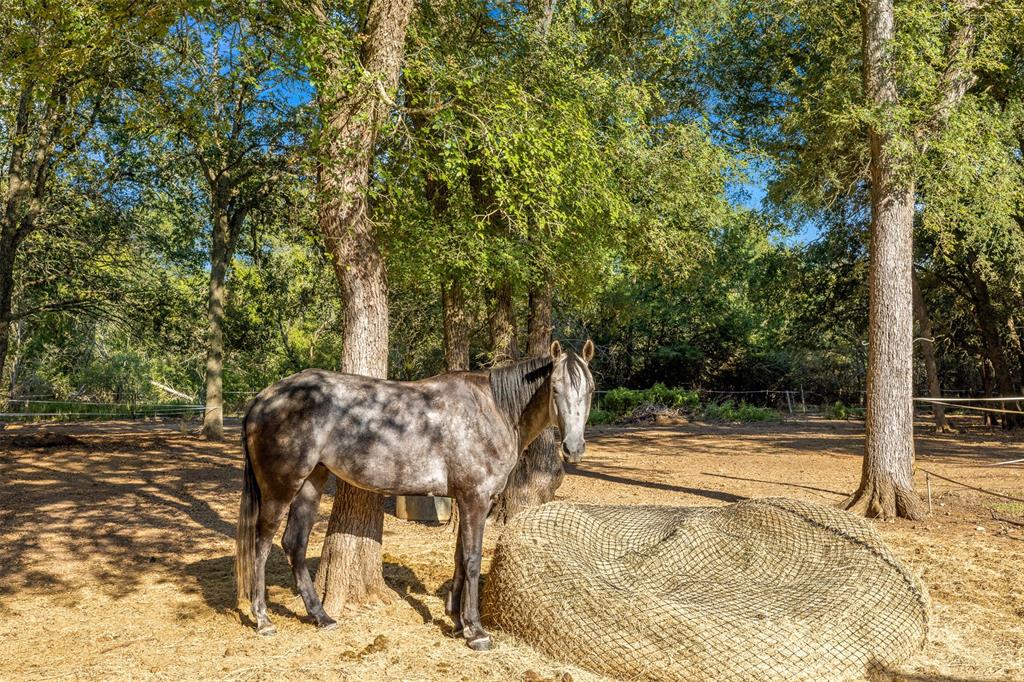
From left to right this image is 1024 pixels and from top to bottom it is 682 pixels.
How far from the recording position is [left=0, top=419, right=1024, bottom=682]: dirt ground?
14.1ft

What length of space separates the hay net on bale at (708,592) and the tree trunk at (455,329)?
3.95m

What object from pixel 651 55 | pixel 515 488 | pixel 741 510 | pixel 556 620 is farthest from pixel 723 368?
pixel 556 620

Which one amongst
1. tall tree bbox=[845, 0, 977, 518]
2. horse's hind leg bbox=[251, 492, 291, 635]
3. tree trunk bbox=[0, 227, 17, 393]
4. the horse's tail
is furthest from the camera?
tree trunk bbox=[0, 227, 17, 393]

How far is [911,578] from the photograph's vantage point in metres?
4.90

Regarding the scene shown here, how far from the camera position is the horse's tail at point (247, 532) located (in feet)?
16.5

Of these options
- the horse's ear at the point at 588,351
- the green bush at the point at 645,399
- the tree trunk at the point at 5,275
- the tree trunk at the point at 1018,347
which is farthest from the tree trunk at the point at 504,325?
the tree trunk at the point at 1018,347

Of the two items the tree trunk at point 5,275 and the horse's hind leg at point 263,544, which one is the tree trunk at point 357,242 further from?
the tree trunk at point 5,275

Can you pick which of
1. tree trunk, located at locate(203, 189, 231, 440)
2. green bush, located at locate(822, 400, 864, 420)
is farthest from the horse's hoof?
green bush, located at locate(822, 400, 864, 420)

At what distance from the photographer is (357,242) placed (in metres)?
5.91

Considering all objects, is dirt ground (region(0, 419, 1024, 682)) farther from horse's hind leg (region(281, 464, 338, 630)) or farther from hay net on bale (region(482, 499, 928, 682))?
horse's hind leg (region(281, 464, 338, 630))

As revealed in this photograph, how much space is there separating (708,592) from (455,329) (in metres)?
5.40

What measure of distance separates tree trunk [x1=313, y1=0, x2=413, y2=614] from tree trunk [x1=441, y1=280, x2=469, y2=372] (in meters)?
3.34

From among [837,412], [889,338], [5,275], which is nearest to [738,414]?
[837,412]

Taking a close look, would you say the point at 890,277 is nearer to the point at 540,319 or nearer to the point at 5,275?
the point at 540,319
